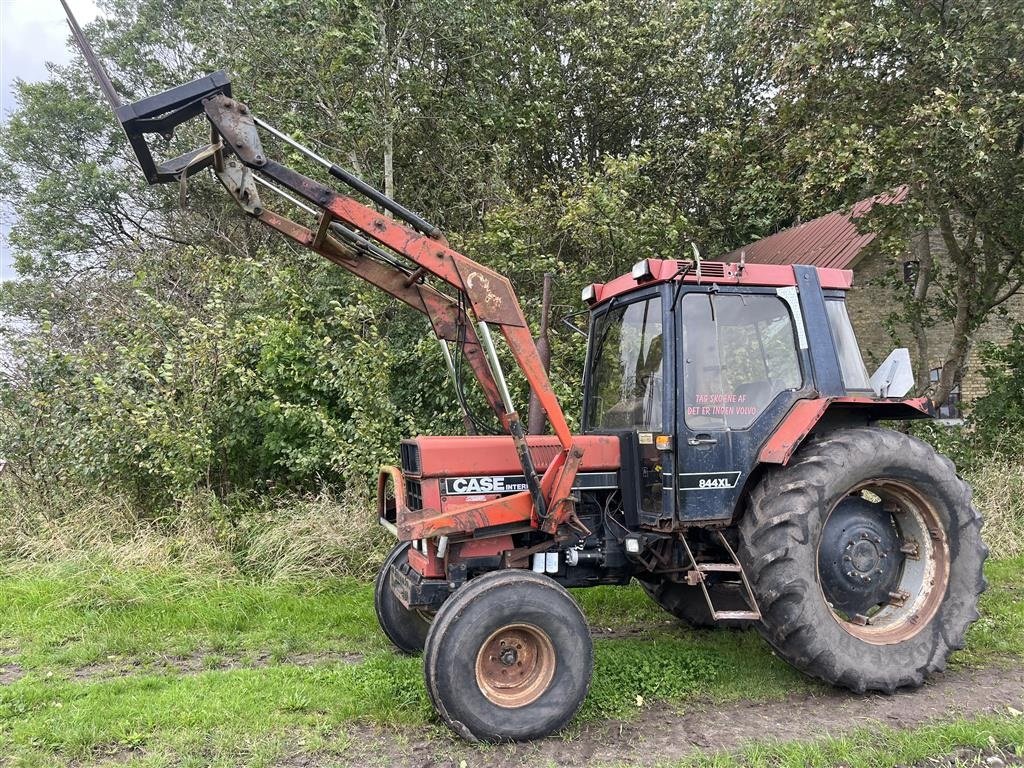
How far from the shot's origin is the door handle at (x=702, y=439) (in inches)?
164

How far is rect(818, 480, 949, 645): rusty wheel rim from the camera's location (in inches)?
170

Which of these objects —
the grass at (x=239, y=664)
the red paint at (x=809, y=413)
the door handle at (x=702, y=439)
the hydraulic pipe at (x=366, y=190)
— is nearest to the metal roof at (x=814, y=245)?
the grass at (x=239, y=664)

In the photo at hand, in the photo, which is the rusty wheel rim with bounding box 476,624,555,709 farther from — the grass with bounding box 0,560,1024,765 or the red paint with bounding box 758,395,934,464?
the red paint with bounding box 758,395,934,464

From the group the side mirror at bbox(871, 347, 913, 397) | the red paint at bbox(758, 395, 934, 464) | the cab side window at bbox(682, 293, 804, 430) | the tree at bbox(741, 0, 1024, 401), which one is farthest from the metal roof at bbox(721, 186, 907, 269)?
the cab side window at bbox(682, 293, 804, 430)

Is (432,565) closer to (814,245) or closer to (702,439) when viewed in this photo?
(702,439)

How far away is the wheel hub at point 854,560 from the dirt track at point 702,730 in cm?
53

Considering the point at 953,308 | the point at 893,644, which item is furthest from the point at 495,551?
the point at 953,308

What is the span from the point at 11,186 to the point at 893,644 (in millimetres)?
18457

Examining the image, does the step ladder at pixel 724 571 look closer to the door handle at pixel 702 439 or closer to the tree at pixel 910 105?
the door handle at pixel 702 439

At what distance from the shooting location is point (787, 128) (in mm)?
9898

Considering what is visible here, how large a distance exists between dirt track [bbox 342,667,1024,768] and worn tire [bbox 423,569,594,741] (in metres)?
0.12

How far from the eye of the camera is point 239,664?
4789 mm

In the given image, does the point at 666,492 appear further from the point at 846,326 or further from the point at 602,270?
the point at 602,270

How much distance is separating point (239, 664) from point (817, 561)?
145 inches
